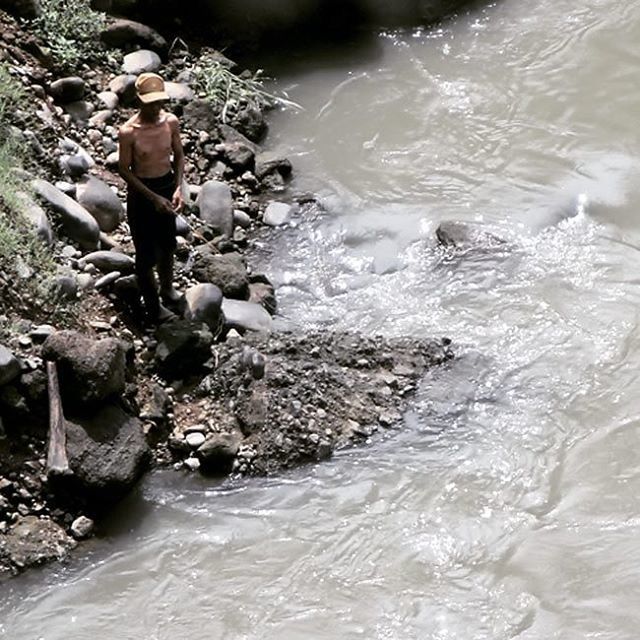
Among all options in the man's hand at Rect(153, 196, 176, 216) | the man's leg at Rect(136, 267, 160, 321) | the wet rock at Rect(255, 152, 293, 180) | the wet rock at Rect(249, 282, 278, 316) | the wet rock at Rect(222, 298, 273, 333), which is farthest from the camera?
the wet rock at Rect(255, 152, 293, 180)

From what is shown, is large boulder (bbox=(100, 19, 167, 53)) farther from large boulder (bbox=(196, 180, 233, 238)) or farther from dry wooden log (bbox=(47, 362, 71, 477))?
dry wooden log (bbox=(47, 362, 71, 477))

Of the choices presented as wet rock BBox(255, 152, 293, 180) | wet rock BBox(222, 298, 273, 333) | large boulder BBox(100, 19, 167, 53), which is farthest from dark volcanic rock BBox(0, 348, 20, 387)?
large boulder BBox(100, 19, 167, 53)

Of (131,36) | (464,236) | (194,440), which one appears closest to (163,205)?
(194,440)

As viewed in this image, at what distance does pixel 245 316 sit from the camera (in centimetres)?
592

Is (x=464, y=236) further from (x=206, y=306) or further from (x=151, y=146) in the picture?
(x=151, y=146)

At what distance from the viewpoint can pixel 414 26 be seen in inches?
358

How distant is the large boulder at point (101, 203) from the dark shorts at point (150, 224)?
35.7 inches

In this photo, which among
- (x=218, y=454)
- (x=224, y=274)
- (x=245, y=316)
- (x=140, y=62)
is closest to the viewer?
(x=218, y=454)

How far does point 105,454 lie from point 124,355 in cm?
57

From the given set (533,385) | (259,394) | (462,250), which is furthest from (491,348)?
(259,394)

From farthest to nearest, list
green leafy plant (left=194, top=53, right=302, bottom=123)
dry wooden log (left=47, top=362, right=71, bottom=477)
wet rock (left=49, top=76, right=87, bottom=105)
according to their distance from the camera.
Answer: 1. green leafy plant (left=194, top=53, right=302, bottom=123)
2. wet rock (left=49, top=76, right=87, bottom=105)
3. dry wooden log (left=47, top=362, right=71, bottom=477)

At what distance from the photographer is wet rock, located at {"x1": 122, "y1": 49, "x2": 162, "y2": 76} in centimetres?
747

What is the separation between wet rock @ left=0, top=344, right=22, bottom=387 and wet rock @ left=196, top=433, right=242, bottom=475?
1033mm

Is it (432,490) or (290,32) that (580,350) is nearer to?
(432,490)
